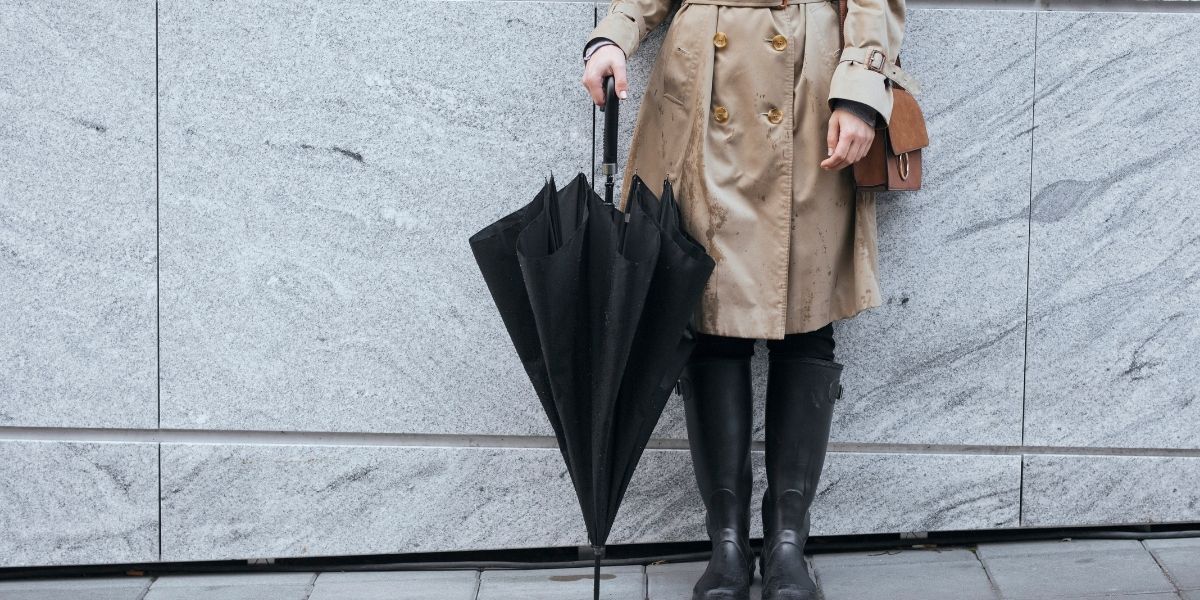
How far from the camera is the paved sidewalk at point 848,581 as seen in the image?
313cm

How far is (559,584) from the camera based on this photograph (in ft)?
10.8

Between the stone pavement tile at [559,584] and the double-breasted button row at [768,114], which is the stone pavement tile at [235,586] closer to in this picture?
the stone pavement tile at [559,584]

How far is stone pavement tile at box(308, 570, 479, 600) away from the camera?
3184mm

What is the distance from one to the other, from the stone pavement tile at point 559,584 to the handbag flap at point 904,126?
1.33 m

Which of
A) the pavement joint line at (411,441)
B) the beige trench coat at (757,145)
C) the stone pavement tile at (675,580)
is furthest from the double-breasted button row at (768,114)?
the stone pavement tile at (675,580)

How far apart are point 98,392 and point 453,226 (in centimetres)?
108

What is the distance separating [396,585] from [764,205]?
143 cm

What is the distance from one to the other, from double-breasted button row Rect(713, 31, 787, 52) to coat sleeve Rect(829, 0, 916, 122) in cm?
14

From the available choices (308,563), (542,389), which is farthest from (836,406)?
(308,563)

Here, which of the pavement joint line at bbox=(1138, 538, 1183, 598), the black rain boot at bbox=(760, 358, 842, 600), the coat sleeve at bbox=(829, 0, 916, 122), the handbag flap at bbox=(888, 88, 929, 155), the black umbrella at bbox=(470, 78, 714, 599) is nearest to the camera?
the black umbrella at bbox=(470, 78, 714, 599)

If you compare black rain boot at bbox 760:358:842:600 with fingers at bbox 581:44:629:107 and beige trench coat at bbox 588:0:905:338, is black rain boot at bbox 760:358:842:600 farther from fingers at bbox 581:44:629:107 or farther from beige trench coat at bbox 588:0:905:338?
fingers at bbox 581:44:629:107

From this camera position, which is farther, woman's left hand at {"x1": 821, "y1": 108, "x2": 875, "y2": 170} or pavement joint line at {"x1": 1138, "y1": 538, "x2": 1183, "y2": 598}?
pavement joint line at {"x1": 1138, "y1": 538, "x2": 1183, "y2": 598}

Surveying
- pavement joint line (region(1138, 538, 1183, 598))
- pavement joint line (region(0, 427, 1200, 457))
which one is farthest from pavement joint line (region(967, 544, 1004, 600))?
pavement joint line (region(1138, 538, 1183, 598))

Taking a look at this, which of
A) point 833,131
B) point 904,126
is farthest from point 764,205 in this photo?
point 904,126
